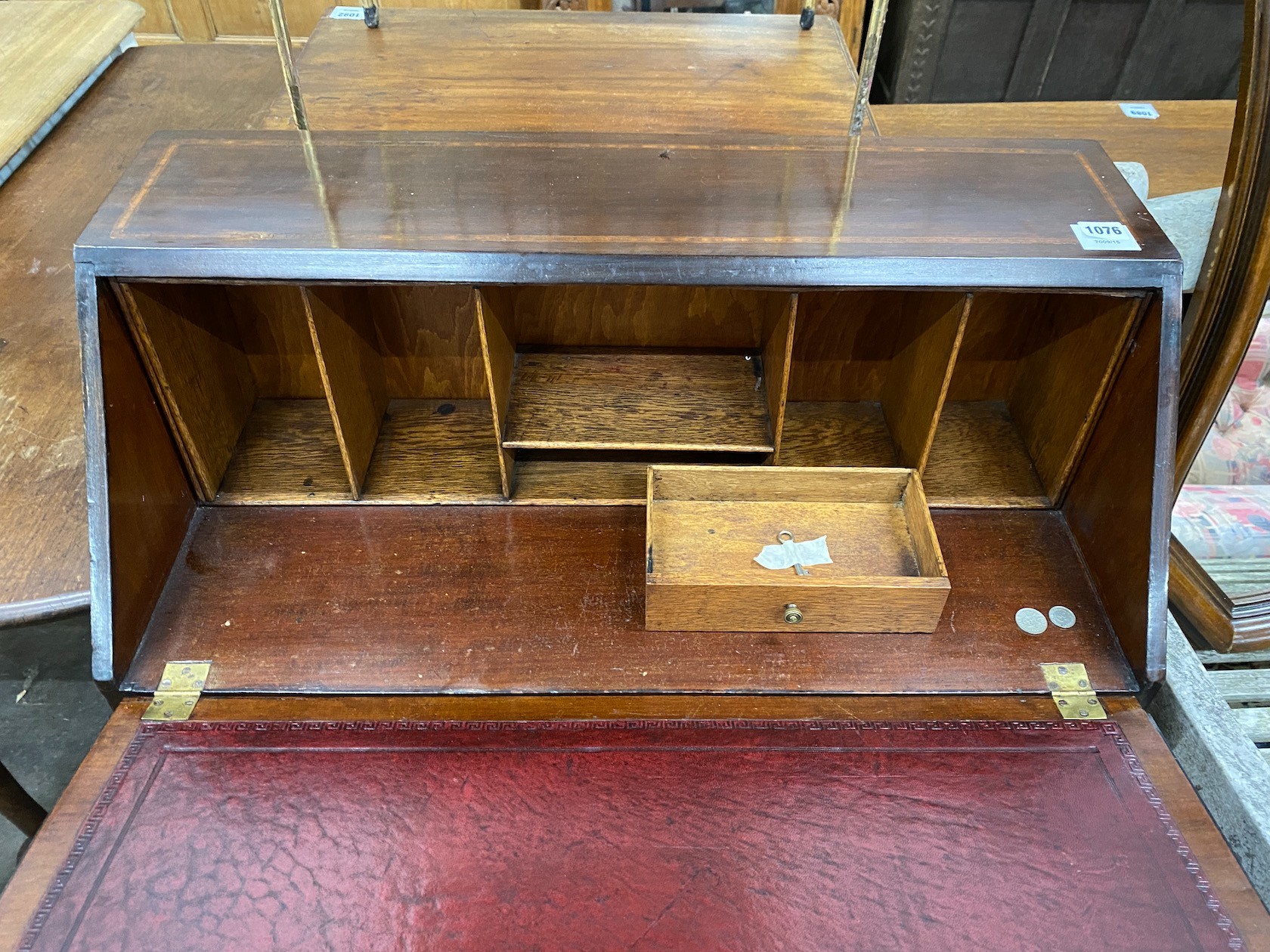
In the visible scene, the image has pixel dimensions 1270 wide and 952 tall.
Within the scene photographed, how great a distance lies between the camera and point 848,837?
103cm

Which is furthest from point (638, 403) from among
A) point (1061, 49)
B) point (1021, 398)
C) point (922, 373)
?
point (1061, 49)

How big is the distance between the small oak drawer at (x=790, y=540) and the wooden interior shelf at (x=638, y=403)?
7 cm

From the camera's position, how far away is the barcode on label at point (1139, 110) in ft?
8.44

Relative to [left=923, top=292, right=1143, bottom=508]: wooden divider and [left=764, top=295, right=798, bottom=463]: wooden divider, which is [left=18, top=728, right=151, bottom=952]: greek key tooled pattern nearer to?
[left=764, top=295, right=798, bottom=463]: wooden divider

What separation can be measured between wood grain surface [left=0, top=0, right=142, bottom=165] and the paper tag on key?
205 cm

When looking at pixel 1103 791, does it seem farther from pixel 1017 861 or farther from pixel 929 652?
pixel 929 652

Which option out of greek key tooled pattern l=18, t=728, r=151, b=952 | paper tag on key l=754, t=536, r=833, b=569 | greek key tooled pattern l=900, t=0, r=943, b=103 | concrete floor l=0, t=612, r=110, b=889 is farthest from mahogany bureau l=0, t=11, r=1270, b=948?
greek key tooled pattern l=900, t=0, r=943, b=103

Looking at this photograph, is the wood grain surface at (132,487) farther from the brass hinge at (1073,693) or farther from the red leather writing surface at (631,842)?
the brass hinge at (1073,693)

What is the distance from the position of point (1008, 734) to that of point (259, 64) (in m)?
2.69

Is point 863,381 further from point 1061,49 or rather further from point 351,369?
point 1061,49

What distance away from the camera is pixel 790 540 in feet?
4.31

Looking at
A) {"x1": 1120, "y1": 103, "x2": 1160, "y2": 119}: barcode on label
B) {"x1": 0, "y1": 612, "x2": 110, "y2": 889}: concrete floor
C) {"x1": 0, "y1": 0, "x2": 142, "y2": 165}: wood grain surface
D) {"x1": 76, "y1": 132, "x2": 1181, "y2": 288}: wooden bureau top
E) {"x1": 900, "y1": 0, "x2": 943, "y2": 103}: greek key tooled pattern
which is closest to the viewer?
{"x1": 76, "y1": 132, "x2": 1181, "y2": 288}: wooden bureau top

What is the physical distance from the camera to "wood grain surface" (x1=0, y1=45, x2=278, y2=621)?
4.31ft

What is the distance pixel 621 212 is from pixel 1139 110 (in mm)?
2239
